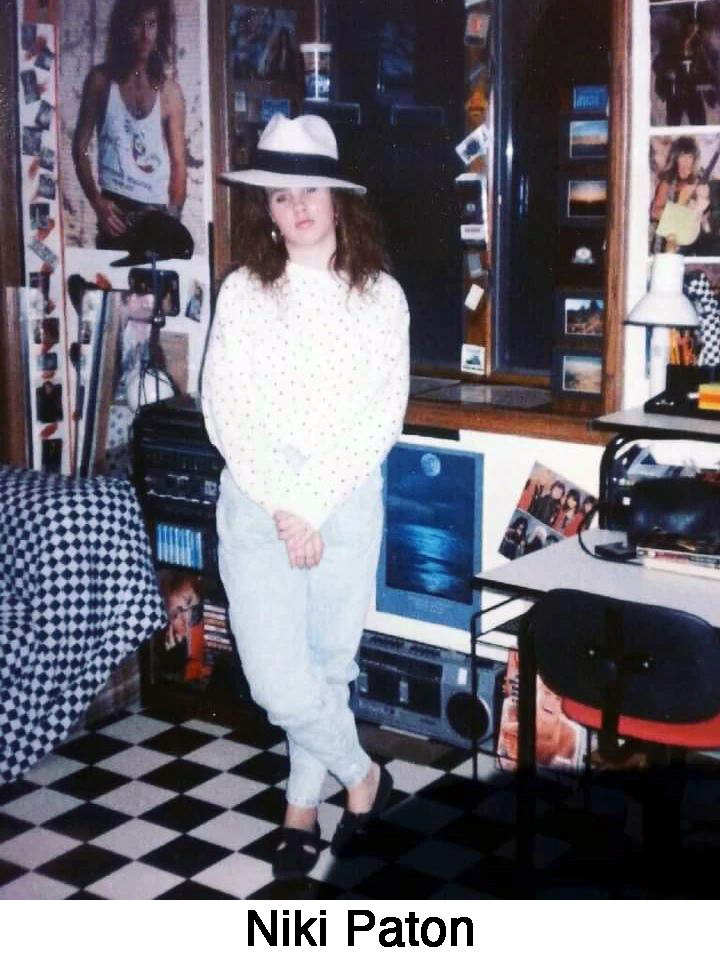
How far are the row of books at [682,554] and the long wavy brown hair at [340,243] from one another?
0.85 meters

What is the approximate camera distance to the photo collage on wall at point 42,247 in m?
4.24

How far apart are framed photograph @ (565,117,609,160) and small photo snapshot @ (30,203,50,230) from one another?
183 centimetres

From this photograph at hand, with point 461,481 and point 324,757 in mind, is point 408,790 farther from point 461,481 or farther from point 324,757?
point 461,481

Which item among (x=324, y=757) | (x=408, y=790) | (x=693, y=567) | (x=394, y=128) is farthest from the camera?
(x=394, y=128)

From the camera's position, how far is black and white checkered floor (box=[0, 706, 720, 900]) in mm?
2916

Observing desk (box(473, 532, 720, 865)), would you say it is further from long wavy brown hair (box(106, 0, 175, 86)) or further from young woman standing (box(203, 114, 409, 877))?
long wavy brown hair (box(106, 0, 175, 86))

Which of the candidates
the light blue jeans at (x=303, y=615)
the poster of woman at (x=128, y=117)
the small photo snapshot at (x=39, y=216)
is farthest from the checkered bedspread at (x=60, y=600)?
the small photo snapshot at (x=39, y=216)

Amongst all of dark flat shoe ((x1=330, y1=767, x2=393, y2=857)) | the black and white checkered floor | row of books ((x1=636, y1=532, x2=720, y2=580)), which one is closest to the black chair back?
row of books ((x1=636, y1=532, x2=720, y2=580))

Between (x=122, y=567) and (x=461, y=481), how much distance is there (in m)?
0.95

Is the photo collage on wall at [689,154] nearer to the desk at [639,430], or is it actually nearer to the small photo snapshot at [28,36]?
the desk at [639,430]

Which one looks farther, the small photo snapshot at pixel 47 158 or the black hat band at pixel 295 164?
the small photo snapshot at pixel 47 158

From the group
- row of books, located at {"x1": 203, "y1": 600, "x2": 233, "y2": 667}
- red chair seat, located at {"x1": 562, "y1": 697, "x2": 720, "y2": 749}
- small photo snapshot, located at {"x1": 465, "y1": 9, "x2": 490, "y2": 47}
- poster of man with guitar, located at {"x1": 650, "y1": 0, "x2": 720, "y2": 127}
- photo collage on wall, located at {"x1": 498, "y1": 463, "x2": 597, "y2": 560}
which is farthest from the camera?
row of books, located at {"x1": 203, "y1": 600, "x2": 233, "y2": 667}

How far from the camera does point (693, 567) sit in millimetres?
2832

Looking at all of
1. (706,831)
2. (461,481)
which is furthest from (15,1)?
(706,831)
